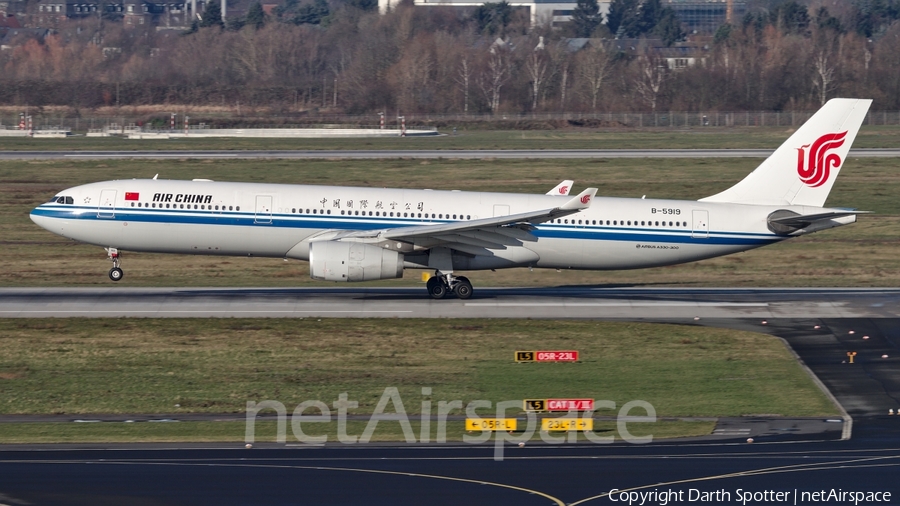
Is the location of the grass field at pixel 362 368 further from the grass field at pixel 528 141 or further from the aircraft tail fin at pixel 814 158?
the grass field at pixel 528 141

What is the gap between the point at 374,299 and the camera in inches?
1564

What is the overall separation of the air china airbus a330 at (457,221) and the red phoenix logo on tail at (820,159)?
0.11 feet

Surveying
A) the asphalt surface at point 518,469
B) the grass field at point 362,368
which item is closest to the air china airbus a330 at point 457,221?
the grass field at point 362,368

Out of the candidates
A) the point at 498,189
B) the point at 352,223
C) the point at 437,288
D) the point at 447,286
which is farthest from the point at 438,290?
the point at 498,189

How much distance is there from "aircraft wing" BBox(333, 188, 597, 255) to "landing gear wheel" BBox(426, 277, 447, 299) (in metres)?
1.57

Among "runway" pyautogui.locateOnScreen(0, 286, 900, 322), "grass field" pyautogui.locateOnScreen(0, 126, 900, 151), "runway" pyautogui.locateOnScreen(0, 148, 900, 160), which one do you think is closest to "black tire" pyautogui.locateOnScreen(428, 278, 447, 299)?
"runway" pyautogui.locateOnScreen(0, 286, 900, 322)

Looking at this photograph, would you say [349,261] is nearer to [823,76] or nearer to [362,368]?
[362,368]

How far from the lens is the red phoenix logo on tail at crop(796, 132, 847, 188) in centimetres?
3994

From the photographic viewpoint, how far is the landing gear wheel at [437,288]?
3962 centimetres

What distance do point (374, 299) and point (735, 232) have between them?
12.8 meters

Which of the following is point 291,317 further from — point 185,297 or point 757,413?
point 757,413

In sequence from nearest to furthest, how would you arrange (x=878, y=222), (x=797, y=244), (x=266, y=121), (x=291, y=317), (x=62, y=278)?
(x=291, y=317), (x=62, y=278), (x=797, y=244), (x=878, y=222), (x=266, y=121)

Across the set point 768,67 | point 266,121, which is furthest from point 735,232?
point 768,67

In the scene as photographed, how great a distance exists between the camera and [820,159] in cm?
3997
